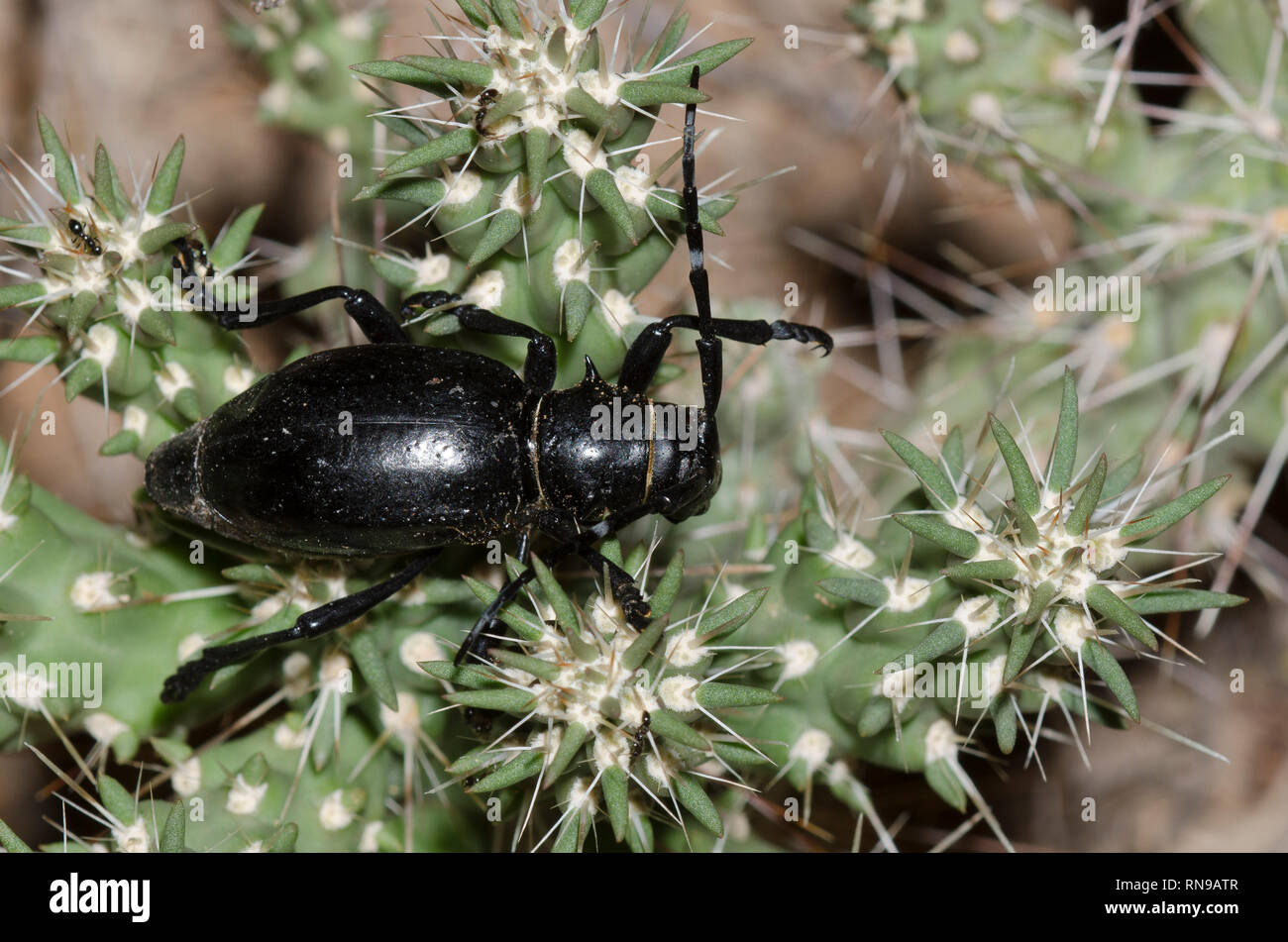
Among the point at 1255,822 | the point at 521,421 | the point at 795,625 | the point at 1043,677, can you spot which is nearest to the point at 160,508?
the point at 521,421

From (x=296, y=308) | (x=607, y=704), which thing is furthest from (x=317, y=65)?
(x=607, y=704)

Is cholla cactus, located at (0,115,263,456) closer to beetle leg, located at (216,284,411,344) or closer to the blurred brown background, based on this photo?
beetle leg, located at (216,284,411,344)

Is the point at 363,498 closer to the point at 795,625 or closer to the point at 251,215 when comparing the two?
the point at 251,215

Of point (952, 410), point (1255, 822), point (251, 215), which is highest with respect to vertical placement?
point (251, 215)

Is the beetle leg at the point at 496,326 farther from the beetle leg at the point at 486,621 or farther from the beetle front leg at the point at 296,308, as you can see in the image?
the beetle leg at the point at 486,621

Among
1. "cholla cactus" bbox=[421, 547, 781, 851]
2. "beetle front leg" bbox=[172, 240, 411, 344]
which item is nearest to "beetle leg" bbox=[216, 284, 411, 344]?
"beetle front leg" bbox=[172, 240, 411, 344]

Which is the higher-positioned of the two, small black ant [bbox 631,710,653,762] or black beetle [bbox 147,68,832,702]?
black beetle [bbox 147,68,832,702]
